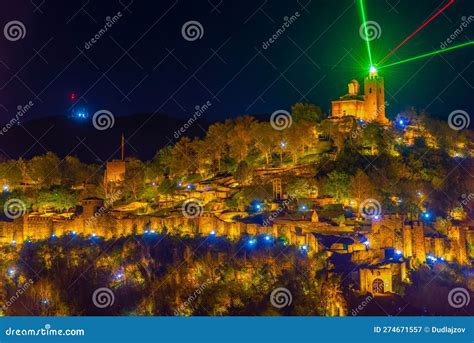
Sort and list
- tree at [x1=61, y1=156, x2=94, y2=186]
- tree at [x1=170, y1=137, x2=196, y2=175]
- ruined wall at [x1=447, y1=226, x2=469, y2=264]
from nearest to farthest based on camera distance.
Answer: ruined wall at [x1=447, y1=226, x2=469, y2=264] < tree at [x1=170, y1=137, x2=196, y2=175] < tree at [x1=61, y1=156, x2=94, y2=186]

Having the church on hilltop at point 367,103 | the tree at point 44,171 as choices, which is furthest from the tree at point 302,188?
the tree at point 44,171

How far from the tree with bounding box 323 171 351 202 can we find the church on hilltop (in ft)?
40.7

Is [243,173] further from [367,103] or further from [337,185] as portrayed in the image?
[367,103]

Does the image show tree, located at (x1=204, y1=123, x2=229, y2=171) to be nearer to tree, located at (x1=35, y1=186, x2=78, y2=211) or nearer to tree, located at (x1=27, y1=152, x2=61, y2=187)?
tree, located at (x1=35, y1=186, x2=78, y2=211)

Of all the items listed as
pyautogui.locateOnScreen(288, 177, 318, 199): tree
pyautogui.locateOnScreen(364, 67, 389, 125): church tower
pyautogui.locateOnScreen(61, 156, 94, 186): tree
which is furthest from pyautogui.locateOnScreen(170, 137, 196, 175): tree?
pyautogui.locateOnScreen(364, 67, 389, 125): church tower

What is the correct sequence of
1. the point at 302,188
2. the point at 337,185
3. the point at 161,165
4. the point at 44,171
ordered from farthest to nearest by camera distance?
the point at 44,171 → the point at 161,165 → the point at 302,188 → the point at 337,185

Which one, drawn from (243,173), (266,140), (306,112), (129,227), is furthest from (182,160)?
(129,227)

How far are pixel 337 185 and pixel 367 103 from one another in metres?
14.6

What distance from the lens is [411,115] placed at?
3600 centimetres

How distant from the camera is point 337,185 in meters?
25.6

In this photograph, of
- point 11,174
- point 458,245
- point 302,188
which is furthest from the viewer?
point 11,174

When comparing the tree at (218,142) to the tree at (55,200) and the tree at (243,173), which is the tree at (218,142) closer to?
the tree at (243,173)

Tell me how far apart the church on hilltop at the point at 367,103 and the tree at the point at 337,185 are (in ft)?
40.7

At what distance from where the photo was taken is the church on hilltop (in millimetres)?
38281
